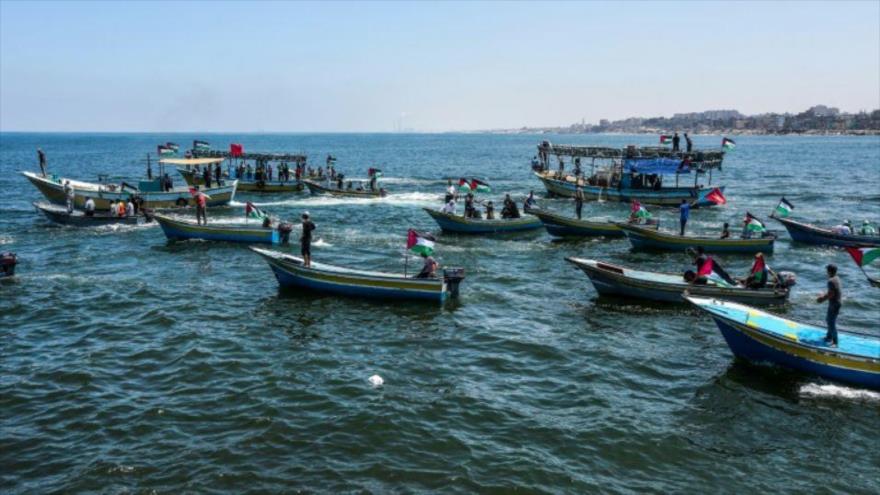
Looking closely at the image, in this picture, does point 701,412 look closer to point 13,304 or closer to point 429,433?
point 429,433

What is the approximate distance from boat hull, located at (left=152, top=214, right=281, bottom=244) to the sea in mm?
4200

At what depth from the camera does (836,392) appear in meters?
16.7

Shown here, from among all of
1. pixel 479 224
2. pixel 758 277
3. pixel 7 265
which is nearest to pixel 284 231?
pixel 479 224

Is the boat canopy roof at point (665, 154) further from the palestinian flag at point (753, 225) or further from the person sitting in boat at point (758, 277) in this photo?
the person sitting in boat at point (758, 277)

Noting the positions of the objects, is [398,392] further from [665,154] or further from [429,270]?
[665,154]

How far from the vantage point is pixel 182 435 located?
14117 millimetres

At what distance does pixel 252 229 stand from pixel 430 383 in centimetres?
2067

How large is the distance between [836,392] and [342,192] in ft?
148

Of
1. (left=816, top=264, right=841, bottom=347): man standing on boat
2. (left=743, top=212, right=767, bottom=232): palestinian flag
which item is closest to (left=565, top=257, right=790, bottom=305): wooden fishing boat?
(left=816, top=264, right=841, bottom=347): man standing on boat

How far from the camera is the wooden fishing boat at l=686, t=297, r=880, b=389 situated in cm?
1653

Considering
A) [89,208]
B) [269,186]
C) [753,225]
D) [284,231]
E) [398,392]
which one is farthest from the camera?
[269,186]

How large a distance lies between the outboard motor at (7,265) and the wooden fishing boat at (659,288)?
22894 mm

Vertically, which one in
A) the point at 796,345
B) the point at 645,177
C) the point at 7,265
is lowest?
the point at 796,345

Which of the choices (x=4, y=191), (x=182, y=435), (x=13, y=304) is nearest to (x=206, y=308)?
(x=13, y=304)
